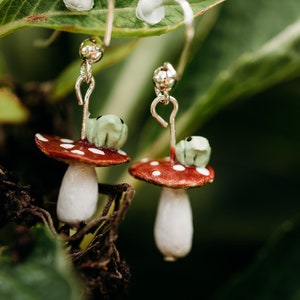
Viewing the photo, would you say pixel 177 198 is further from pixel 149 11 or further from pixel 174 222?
pixel 149 11

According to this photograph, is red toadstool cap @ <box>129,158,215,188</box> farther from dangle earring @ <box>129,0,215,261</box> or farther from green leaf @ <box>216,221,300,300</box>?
green leaf @ <box>216,221,300,300</box>

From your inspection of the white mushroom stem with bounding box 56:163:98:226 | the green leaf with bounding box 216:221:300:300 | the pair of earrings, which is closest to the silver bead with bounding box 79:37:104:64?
the pair of earrings

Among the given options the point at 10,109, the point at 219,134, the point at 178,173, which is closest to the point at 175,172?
the point at 178,173

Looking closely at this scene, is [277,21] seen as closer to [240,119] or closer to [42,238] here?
[240,119]

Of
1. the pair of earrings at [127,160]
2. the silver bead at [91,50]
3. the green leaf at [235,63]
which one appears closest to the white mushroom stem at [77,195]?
the pair of earrings at [127,160]

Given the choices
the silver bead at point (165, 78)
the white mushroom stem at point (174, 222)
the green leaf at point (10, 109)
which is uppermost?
the silver bead at point (165, 78)

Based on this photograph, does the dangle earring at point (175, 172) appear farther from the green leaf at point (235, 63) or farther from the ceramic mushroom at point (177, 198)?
the green leaf at point (235, 63)
